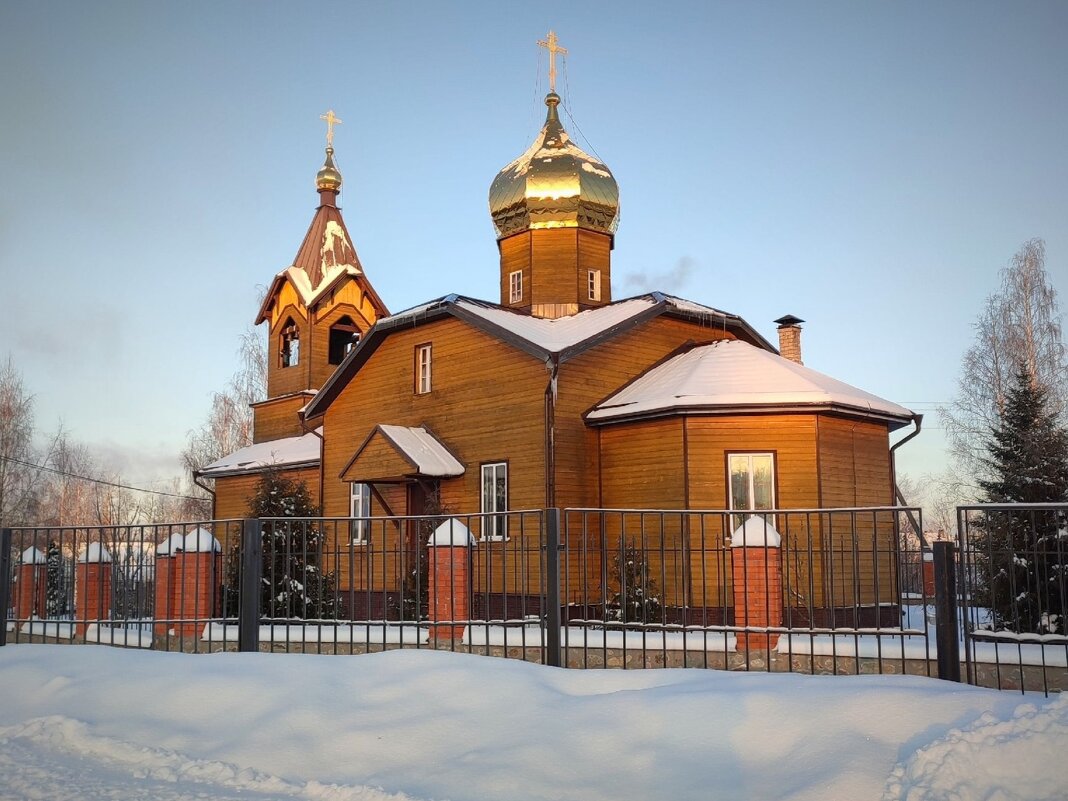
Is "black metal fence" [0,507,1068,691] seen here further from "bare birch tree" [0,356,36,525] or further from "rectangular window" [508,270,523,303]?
"bare birch tree" [0,356,36,525]

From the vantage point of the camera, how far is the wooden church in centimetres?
1491

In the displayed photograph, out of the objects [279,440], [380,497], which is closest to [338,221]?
[279,440]

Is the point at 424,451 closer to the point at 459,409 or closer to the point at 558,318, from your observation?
the point at 459,409

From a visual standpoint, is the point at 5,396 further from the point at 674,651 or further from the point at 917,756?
the point at 917,756

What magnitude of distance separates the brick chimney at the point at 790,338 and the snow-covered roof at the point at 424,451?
675 centimetres

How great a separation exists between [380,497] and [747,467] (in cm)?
648

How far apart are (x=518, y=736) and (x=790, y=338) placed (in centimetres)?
1479

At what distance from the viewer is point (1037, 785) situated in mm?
4359

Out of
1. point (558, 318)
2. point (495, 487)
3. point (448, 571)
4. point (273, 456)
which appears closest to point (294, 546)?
point (495, 487)

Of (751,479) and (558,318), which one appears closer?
(751,479)

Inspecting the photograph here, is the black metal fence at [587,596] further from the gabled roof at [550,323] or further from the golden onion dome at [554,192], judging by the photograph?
the golden onion dome at [554,192]

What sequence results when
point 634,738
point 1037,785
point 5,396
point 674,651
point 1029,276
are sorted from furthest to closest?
1. point 5,396
2. point 1029,276
3. point 674,651
4. point 634,738
5. point 1037,785

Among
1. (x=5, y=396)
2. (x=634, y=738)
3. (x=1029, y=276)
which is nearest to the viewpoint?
(x=634, y=738)

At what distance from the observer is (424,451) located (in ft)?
55.7
